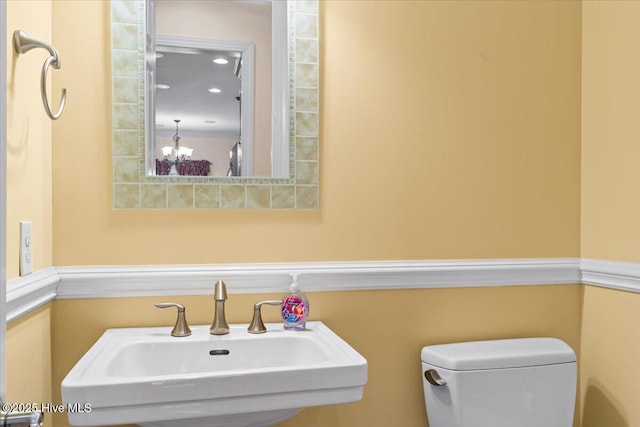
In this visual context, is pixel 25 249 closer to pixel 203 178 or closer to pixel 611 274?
pixel 203 178

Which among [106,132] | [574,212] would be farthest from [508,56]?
[106,132]

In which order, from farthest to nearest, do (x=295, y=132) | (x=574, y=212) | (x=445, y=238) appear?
(x=574, y=212), (x=445, y=238), (x=295, y=132)

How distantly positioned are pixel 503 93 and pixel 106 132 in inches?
47.8

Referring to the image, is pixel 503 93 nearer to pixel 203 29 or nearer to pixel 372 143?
pixel 372 143

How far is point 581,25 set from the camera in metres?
1.73

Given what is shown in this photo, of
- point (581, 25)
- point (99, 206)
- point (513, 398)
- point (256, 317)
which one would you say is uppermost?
point (581, 25)

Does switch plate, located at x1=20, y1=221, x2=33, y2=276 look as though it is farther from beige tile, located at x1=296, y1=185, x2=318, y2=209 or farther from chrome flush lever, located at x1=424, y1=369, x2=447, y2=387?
chrome flush lever, located at x1=424, y1=369, x2=447, y2=387

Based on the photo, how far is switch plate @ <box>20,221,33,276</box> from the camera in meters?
1.13

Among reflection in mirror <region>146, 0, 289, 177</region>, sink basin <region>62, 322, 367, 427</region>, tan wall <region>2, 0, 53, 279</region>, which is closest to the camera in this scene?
sink basin <region>62, 322, 367, 427</region>

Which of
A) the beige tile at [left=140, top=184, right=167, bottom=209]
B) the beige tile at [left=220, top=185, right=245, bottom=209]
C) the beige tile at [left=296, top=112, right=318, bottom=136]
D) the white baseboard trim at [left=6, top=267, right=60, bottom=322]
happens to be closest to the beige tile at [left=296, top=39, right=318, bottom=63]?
the beige tile at [left=296, top=112, right=318, bottom=136]

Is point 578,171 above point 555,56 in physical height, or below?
below

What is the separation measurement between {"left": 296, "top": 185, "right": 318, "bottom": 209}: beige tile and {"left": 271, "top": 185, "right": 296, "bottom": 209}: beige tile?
15mm

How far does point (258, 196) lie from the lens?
1.49m

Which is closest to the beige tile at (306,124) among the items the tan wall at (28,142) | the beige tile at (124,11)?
the beige tile at (124,11)
